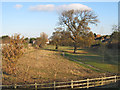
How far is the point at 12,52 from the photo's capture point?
18.2 meters

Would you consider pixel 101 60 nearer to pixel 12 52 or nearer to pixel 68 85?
pixel 68 85

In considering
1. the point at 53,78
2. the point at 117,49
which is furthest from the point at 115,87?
the point at 117,49

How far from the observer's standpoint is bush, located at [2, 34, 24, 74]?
1816 centimetres

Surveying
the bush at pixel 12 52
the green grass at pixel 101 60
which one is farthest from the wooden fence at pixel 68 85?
the green grass at pixel 101 60

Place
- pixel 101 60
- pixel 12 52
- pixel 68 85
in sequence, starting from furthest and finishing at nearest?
A: pixel 101 60
pixel 12 52
pixel 68 85

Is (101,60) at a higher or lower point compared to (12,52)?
lower

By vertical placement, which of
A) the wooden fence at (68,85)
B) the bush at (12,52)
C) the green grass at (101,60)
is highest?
the bush at (12,52)

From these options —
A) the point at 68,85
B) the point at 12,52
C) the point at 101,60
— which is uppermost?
the point at 12,52

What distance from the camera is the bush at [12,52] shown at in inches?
715

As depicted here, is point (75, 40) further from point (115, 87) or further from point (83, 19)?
point (115, 87)

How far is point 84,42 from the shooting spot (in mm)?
38344

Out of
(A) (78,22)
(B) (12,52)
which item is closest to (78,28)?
(A) (78,22)

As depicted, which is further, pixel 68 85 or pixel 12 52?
pixel 12 52

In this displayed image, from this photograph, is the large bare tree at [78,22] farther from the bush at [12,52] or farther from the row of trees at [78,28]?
the bush at [12,52]
